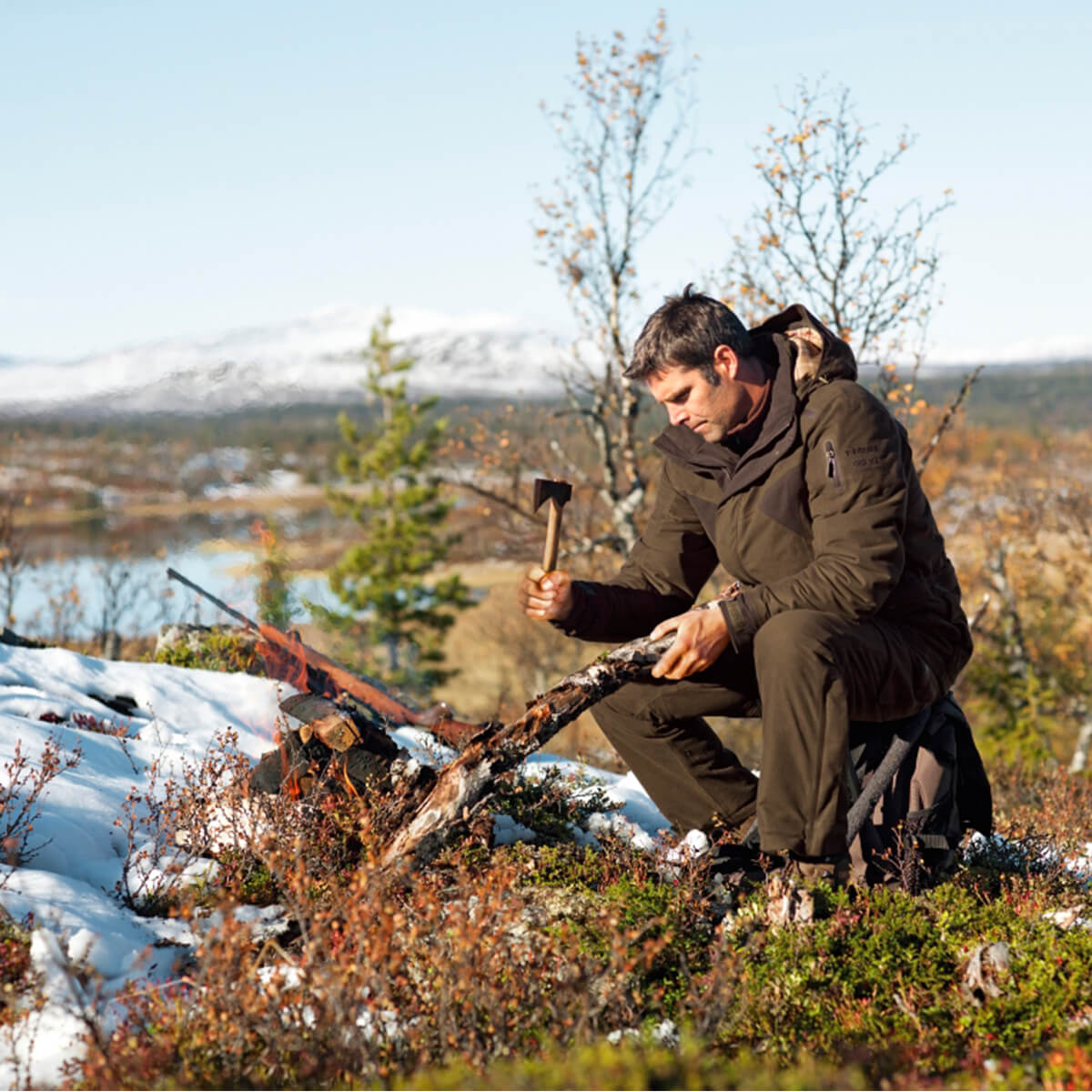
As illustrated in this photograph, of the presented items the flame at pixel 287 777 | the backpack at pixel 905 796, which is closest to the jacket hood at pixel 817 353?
the backpack at pixel 905 796

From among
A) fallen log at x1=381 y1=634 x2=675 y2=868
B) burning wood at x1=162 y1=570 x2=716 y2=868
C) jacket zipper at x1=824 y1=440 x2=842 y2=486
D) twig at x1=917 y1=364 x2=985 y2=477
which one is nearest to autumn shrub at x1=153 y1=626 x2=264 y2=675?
burning wood at x1=162 y1=570 x2=716 y2=868

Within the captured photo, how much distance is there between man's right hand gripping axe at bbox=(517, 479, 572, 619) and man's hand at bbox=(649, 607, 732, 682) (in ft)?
1.63

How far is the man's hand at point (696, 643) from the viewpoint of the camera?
370 centimetres

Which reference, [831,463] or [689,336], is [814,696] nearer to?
[831,463]

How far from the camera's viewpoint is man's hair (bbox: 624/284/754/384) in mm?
3832

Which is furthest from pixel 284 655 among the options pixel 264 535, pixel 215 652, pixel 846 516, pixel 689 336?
pixel 846 516

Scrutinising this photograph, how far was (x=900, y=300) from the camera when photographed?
1279cm

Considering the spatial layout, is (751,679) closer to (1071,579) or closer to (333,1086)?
(333,1086)

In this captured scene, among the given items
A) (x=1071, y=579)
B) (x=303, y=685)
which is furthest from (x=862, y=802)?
(x=1071, y=579)

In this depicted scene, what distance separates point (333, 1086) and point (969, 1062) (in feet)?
4.97

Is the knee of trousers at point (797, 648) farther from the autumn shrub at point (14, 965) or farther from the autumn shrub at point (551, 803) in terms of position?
the autumn shrub at point (14, 965)

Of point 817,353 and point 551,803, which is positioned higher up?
point 817,353

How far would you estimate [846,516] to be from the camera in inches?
141

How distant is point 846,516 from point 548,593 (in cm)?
111
